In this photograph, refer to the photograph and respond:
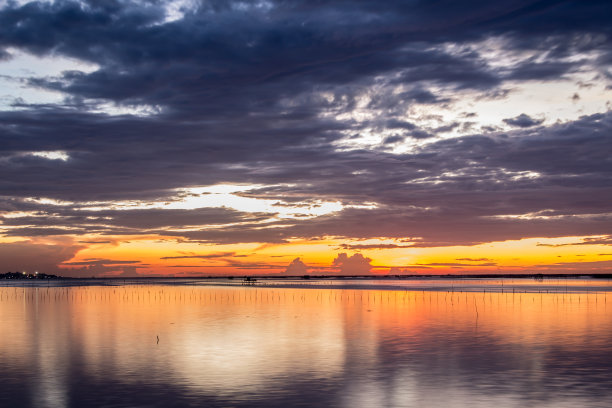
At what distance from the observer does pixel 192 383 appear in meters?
35.8

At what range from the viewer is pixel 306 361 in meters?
44.3

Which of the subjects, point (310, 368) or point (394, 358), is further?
point (394, 358)

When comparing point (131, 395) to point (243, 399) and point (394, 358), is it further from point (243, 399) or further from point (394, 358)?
point (394, 358)

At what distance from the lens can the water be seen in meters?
32.6

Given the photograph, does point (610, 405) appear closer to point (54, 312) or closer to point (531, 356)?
point (531, 356)

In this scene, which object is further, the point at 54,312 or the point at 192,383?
the point at 54,312

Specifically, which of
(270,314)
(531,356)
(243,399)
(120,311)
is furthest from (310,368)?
(120,311)

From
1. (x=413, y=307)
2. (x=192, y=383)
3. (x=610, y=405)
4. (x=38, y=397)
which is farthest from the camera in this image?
(x=413, y=307)

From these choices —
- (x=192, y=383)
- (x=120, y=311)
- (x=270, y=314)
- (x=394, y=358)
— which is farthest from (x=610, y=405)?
(x=120, y=311)

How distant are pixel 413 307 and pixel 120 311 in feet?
146

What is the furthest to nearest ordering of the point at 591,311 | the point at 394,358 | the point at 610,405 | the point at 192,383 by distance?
1. the point at 591,311
2. the point at 394,358
3. the point at 192,383
4. the point at 610,405

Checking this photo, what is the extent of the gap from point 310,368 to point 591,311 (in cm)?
6299

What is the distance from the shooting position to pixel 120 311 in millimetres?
92375

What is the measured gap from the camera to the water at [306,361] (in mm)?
32625
